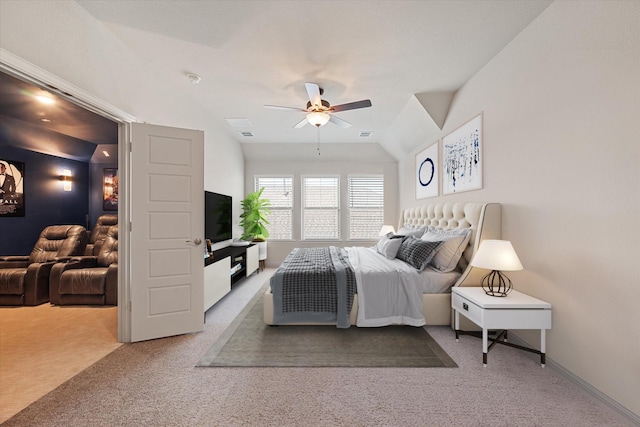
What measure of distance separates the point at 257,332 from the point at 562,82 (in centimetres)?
349

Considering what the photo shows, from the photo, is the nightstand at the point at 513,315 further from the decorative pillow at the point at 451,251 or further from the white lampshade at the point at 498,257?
the decorative pillow at the point at 451,251

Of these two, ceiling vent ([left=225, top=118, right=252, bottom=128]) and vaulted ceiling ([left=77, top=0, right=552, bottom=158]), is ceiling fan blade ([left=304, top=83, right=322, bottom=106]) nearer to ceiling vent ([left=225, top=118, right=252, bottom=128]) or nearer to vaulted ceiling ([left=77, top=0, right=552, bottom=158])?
vaulted ceiling ([left=77, top=0, right=552, bottom=158])

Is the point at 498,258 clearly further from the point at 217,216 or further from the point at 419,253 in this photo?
the point at 217,216

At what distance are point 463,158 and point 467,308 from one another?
1941 mm

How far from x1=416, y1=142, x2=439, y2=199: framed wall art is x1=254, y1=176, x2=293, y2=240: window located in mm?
2907

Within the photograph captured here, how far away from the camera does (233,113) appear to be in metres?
4.26

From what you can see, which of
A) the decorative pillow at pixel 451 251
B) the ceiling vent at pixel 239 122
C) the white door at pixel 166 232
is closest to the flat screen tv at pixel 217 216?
the white door at pixel 166 232

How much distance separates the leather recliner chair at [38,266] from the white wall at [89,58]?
273 centimetres

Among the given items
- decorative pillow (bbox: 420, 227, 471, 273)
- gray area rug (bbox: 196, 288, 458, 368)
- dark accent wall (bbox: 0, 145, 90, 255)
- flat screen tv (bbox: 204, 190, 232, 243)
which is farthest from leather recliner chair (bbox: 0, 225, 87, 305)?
decorative pillow (bbox: 420, 227, 471, 273)

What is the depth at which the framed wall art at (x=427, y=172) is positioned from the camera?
4.21 metres

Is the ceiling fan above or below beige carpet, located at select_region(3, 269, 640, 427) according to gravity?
above

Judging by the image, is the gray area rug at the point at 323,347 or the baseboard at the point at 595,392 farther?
the gray area rug at the point at 323,347

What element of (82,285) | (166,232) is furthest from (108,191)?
(166,232)

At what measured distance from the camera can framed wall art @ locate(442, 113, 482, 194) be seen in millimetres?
3087
